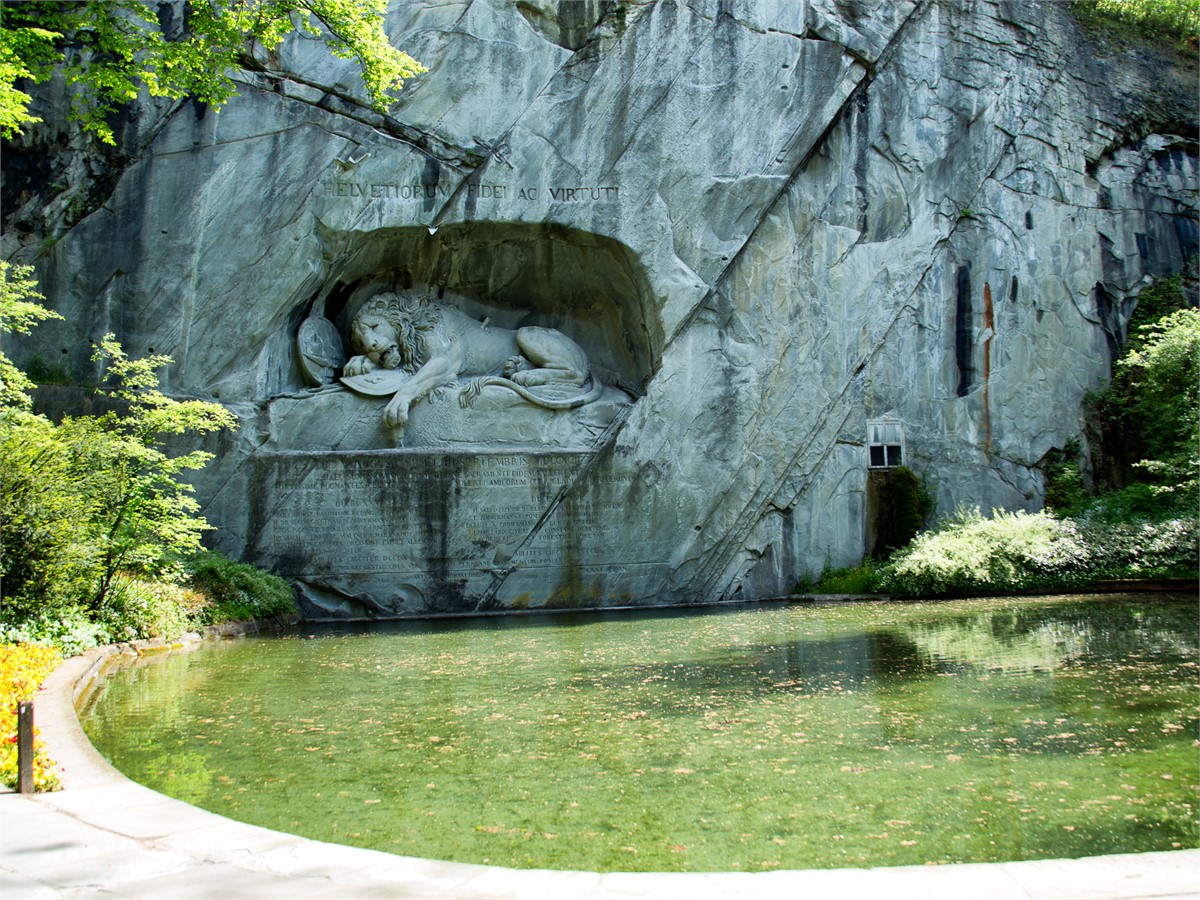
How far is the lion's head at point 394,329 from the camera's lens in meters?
13.9

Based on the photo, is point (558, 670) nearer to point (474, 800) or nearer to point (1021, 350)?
point (474, 800)

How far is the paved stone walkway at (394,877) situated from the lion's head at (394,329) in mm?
11186

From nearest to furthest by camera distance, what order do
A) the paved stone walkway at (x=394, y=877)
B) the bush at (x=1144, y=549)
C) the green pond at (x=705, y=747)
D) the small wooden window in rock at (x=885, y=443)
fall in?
the paved stone walkway at (x=394, y=877) < the green pond at (x=705, y=747) < the bush at (x=1144, y=549) < the small wooden window in rock at (x=885, y=443)

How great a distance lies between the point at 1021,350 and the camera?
15.4 m

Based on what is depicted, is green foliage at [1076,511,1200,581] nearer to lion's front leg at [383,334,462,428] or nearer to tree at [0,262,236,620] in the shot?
lion's front leg at [383,334,462,428]

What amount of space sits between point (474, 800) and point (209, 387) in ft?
35.3

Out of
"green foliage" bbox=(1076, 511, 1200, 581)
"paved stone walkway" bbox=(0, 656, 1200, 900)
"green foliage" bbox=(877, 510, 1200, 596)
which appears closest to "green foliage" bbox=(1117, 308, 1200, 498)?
"green foliage" bbox=(1076, 511, 1200, 581)

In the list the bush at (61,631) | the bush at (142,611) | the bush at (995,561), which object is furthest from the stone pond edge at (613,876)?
the bush at (995,561)

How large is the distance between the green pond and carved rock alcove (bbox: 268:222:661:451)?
A: 5.95 meters

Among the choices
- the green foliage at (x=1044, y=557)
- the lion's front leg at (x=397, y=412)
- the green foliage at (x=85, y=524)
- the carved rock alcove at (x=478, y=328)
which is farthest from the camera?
the carved rock alcove at (x=478, y=328)

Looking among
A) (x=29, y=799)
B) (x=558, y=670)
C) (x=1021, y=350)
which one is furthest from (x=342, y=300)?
(x=29, y=799)

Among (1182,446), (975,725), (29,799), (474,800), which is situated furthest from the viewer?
(1182,446)

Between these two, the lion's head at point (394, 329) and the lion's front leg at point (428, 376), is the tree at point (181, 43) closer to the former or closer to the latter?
the lion's head at point (394, 329)

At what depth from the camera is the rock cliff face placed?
1304cm
